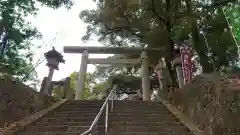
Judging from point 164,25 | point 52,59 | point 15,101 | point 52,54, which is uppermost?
point 164,25

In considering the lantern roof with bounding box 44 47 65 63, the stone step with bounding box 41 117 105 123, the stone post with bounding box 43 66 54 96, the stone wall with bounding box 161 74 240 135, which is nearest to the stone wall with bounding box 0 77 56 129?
the stone step with bounding box 41 117 105 123

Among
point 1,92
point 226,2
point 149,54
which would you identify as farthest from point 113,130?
point 149,54

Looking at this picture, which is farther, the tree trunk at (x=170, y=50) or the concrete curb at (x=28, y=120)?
the tree trunk at (x=170, y=50)

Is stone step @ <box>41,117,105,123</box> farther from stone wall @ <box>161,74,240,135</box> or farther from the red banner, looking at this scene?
the red banner

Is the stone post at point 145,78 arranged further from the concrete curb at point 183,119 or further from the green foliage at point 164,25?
the concrete curb at point 183,119

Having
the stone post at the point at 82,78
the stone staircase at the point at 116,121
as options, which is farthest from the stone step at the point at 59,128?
the stone post at the point at 82,78

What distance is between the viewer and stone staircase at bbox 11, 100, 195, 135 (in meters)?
6.51

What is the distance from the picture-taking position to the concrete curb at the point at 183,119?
6314 mm

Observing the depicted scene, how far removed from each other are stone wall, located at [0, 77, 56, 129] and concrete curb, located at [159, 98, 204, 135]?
4101 mm

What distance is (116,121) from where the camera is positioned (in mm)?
7422

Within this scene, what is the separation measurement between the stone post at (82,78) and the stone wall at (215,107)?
767 cm

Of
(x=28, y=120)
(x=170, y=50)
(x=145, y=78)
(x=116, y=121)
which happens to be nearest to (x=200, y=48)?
(x=170, y=50)

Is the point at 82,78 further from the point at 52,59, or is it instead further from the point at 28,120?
the point at 28,120

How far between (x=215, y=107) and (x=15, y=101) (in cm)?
523
